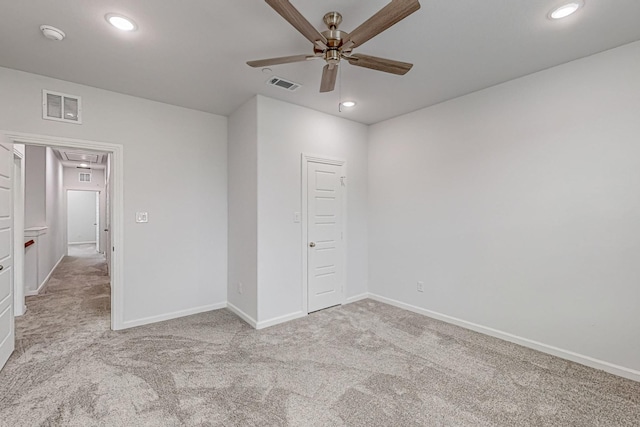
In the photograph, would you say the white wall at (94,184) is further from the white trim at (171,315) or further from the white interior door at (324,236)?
the white interior door at (324,236)

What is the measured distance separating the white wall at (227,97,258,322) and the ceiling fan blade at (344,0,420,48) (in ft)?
6.20

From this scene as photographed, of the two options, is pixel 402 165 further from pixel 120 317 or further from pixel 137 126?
pixel 120 317

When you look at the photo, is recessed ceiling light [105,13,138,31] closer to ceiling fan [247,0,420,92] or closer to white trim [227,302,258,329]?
ceiling fan [247,0,420,92]

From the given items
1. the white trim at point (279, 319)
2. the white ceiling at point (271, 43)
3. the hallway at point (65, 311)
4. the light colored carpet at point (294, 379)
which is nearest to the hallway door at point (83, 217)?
the hallway at point (65, 311)

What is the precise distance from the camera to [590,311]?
101 inches

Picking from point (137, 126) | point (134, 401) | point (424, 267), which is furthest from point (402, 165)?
point (134, 401)

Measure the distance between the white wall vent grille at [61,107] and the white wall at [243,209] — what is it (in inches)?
65.7

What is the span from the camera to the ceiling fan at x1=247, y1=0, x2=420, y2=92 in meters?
1.56

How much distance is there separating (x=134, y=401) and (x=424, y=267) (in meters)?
3.32

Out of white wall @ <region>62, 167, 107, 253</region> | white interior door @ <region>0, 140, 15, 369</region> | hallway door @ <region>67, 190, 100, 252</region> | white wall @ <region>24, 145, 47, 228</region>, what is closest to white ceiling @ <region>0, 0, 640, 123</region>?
white interior door @ <region>0, 140, 15, 369</region>

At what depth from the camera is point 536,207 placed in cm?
289

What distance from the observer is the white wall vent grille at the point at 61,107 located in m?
2.96

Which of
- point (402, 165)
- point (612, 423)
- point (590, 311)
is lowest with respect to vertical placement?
point (612, 423)

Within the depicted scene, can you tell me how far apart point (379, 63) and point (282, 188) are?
6.35 feet
